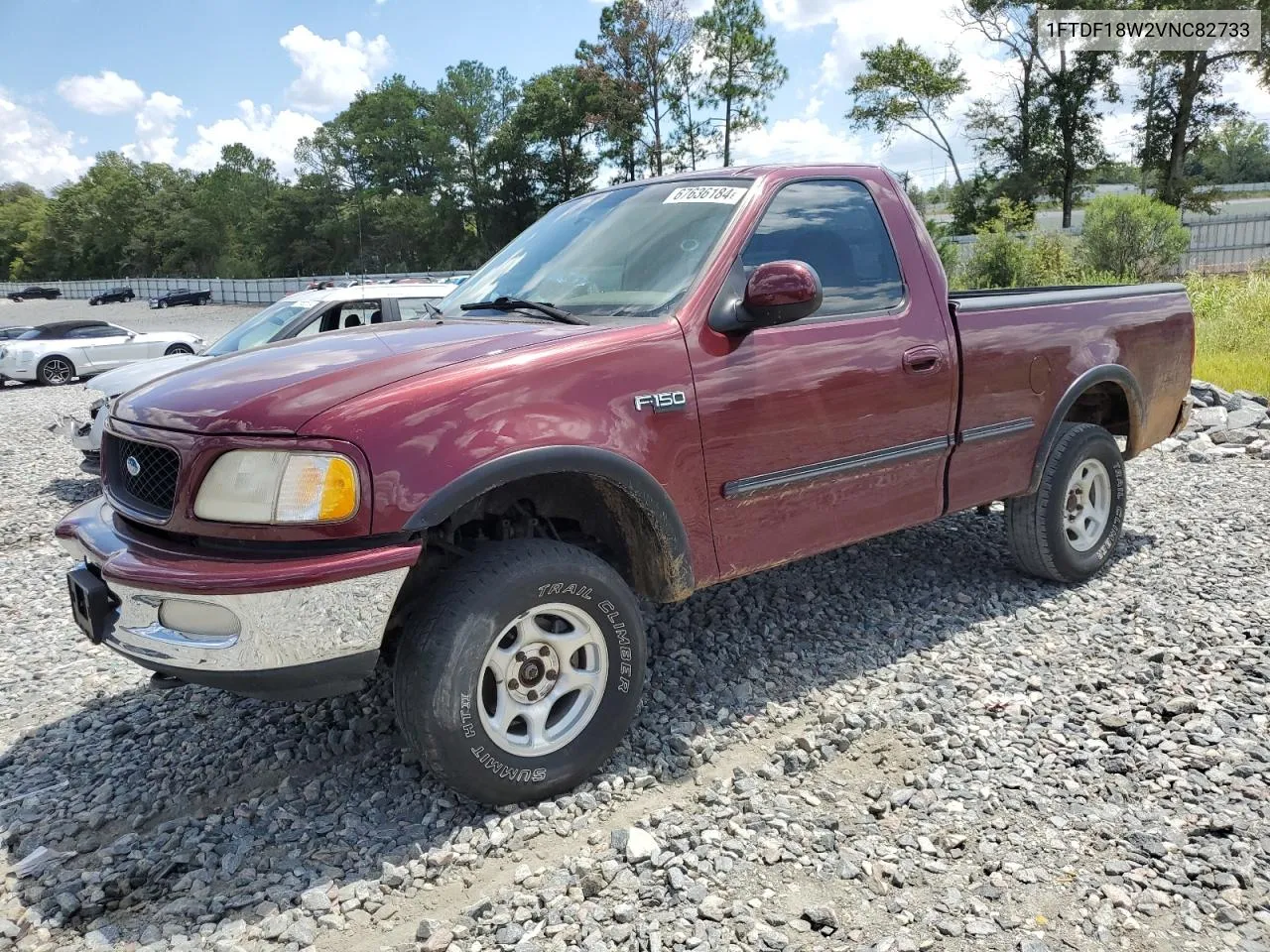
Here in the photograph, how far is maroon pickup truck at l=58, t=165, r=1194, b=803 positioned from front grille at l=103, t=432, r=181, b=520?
10 millimetres

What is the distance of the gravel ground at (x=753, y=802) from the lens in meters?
2.61

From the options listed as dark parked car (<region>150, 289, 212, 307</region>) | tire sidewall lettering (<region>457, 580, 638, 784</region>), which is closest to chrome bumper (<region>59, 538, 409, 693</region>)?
tire sidewall lettering (<region>457, 580, 638, 784</region>)

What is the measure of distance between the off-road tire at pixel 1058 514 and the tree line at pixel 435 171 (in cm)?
3240

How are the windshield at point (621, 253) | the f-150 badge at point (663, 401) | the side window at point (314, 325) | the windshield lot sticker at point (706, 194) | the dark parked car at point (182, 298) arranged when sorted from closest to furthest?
the f-150 badge at point (663, 401)
the windshield at point (621, 253)
the windshield lot sticker at point (706, 194)
the side window at point (314, 325)
the dark parked car at point (182, 298)

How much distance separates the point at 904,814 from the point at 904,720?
2.11 feet

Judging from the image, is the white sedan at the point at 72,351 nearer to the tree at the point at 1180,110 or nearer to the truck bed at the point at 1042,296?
the truck bed at the point at 1042,296

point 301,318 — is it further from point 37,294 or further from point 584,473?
point 37,294

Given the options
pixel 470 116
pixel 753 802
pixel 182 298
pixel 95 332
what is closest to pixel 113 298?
pixel 182 298

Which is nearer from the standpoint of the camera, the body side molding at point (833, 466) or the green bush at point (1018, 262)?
the body side molding at point (833, 466)

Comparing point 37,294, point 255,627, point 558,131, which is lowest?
point 255,627

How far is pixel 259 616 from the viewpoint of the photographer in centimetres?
261

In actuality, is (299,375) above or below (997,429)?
above

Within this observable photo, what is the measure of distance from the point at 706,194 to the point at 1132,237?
58.2 ft

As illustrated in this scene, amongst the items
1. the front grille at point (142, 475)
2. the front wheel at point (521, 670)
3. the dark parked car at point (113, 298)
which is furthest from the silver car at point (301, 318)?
the dark parked car at point (113, 298)
